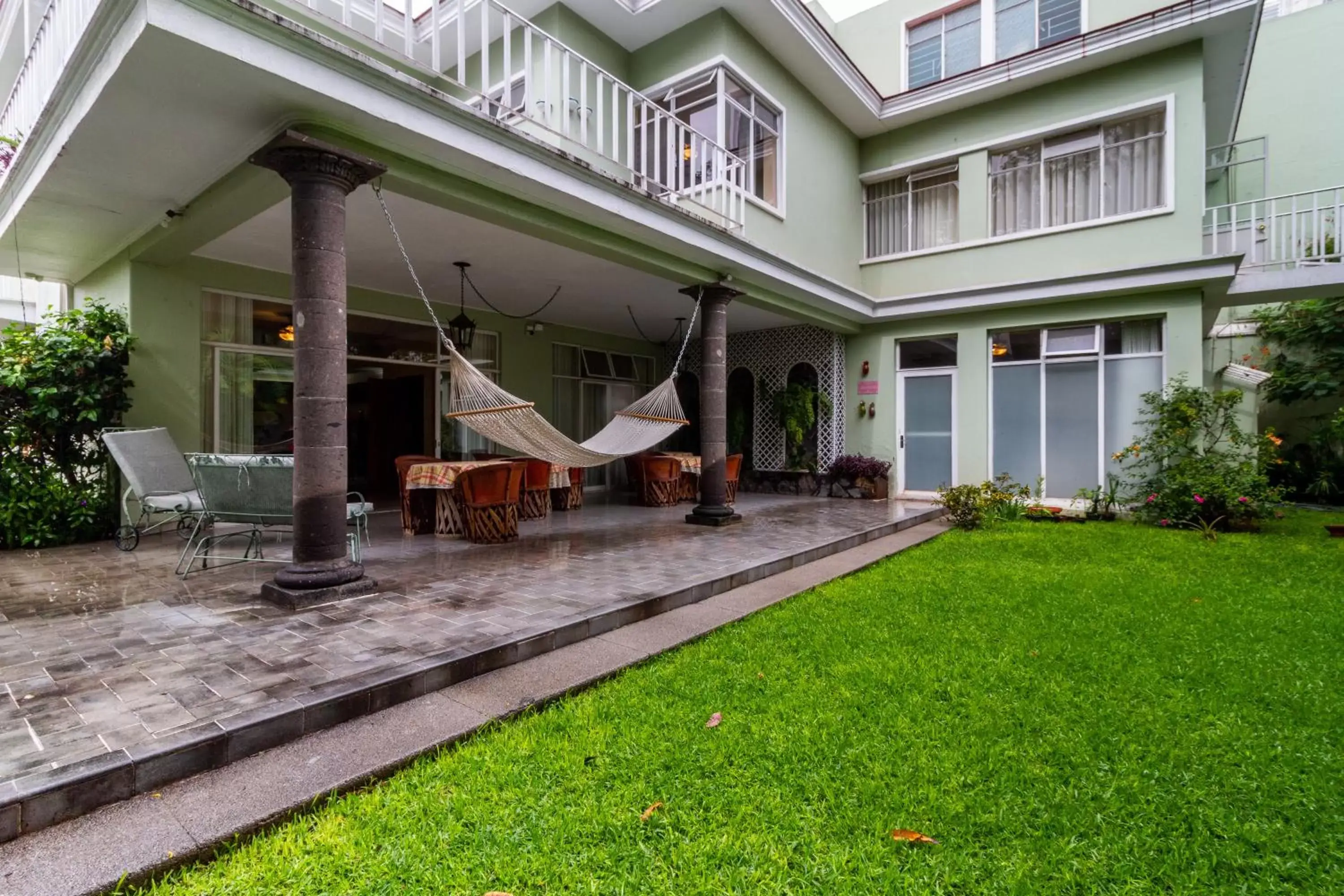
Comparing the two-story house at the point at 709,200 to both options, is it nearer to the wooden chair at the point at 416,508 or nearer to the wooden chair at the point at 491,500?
the wooden chair at the point at 416,508

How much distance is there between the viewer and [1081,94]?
26.3 ft

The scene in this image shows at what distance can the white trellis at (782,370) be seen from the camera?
32.2ft

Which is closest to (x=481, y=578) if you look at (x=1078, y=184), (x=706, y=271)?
(x=706, y=271)

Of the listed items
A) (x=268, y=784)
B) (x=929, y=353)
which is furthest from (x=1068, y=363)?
(x=268, y=784)

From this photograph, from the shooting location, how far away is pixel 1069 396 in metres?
8.25

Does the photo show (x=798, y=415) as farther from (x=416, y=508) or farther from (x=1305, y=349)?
(x=1305, y=349)

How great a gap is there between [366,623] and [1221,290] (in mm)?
9574

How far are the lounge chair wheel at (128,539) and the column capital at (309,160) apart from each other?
129 inches

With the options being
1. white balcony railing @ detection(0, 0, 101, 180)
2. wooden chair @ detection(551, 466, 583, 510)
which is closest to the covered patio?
wooden chair @ detection(551, 466, 583, 510)

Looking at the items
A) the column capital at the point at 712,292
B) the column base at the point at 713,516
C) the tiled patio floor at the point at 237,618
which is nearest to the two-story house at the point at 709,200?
the column capital at the point at 712,292

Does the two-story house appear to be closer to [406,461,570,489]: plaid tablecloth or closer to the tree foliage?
the tree foliage

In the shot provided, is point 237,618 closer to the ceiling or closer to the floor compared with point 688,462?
closer to the floor

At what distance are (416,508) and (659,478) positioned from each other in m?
3.22

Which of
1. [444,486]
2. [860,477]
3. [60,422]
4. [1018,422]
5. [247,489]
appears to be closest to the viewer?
[247,489]
